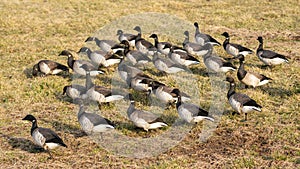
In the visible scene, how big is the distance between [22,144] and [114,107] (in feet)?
11.6

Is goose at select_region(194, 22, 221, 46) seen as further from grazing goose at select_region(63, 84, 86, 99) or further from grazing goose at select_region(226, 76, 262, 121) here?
grazing goose at select_region(63, 84, 86, 99)

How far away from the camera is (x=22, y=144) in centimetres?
1170

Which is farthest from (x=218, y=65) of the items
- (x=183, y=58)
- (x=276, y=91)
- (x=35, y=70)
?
(x=35, y=70)

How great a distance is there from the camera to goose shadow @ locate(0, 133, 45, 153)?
1142 centimetres

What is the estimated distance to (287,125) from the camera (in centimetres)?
1259

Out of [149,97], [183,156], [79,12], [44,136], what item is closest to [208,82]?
[149,97]

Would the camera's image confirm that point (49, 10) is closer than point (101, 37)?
No

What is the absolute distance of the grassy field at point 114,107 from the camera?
10867mm

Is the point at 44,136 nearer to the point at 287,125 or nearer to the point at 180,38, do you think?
the point at 287,125

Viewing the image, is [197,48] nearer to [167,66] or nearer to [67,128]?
[167,66]

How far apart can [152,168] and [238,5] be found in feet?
74.9

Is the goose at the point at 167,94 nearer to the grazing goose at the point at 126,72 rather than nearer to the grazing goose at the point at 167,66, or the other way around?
the grazing goose at the point at 126,72

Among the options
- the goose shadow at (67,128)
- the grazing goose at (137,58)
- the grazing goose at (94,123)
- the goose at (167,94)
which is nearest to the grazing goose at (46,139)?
the grazing goose at (94,123)

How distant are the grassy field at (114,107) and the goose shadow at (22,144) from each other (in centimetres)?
3
